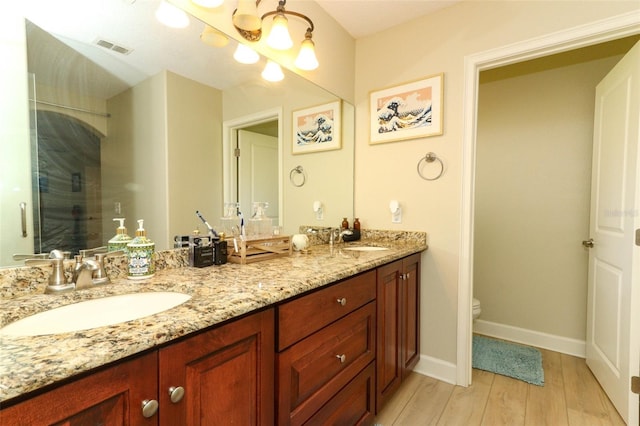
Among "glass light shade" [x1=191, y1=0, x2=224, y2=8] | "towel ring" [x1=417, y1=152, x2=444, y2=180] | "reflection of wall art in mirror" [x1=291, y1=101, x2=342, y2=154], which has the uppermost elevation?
"glass light shade" [x1=191, y1=0, x2=224, y2=8]

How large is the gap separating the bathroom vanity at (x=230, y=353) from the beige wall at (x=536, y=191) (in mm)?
1513

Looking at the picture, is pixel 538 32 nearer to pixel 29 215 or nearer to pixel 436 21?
pixel 436 21

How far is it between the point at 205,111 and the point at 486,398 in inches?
87.6

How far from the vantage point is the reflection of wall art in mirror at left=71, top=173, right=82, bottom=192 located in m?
0.98

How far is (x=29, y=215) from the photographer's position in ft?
2.96

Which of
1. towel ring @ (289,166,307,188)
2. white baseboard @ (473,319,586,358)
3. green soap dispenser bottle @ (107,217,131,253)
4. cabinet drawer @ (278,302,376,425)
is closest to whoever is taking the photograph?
cabinet drawer @ (278,302,376,425)

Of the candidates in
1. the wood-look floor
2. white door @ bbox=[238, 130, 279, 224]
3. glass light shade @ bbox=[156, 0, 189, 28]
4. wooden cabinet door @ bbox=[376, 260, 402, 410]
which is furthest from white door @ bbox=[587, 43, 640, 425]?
glass light shade @ bbox=[156, 0, 189, 28]

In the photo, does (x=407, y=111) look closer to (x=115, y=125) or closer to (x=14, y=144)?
(x=115, y=125)

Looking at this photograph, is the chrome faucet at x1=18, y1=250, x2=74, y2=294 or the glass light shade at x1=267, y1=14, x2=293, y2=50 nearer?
the chrome faucet at x1=18, y1=250, x2=74, y2=294

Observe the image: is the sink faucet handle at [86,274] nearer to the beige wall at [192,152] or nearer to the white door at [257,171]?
the beige wall at [192,152]

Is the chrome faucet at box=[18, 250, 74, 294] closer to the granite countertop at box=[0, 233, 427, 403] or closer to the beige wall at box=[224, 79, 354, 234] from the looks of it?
the granite countertop at box=[0, 233, 427, 403]

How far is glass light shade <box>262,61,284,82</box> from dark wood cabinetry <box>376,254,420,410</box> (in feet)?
4.06

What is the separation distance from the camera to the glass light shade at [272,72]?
1.68 meters

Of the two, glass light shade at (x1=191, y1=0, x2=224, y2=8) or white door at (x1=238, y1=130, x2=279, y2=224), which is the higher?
glass light shade at (x1=191, y1=0, x2=224, y2=8)
